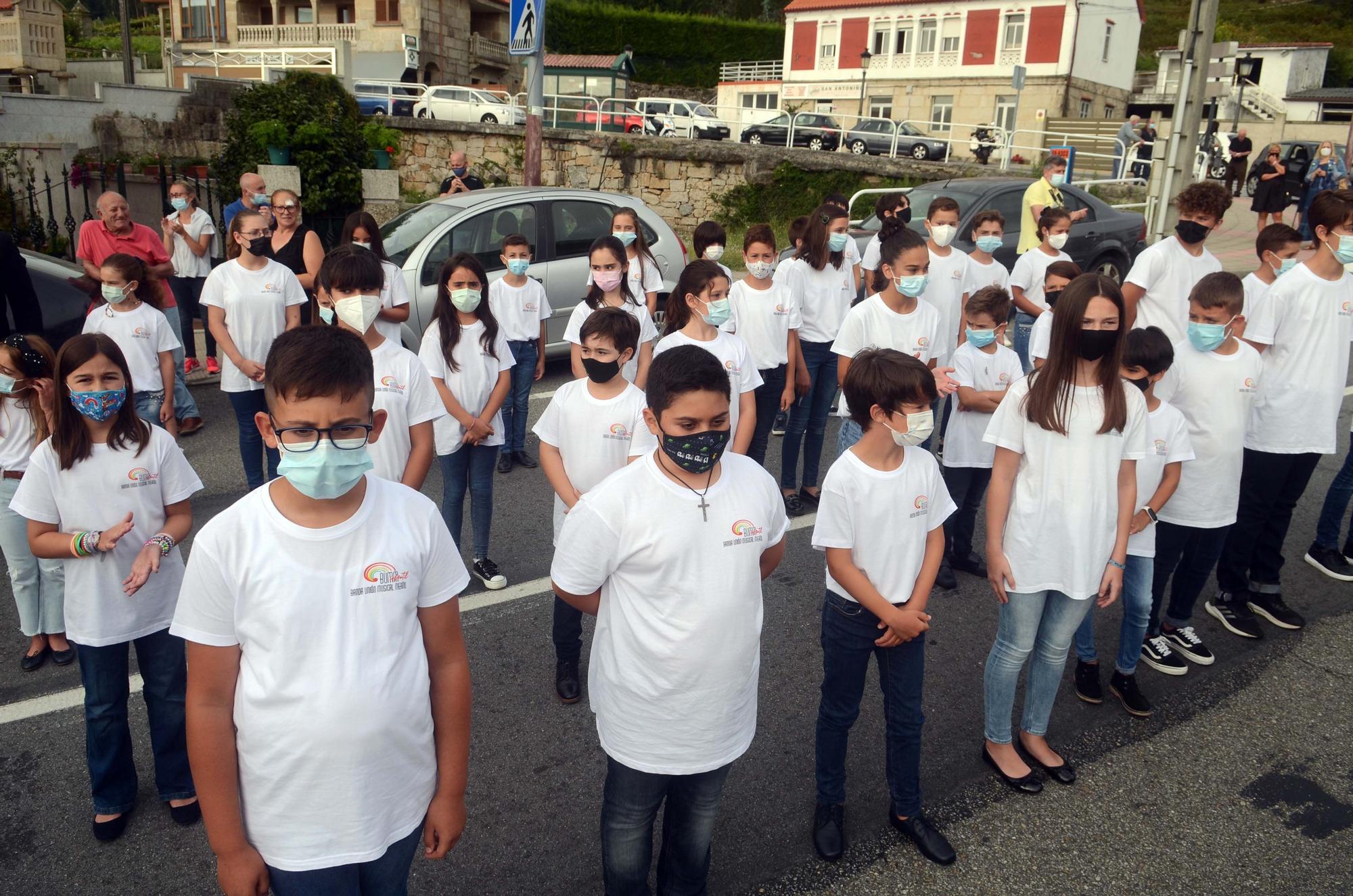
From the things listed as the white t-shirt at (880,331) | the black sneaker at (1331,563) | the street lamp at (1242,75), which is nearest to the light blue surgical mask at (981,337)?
the white t-shirt at (880,331)

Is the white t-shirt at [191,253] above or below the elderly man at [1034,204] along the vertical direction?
below

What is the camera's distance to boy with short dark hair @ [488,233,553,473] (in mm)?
6516

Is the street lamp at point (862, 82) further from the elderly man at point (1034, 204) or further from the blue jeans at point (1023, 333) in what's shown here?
the blue jeans at point (1023, 333)

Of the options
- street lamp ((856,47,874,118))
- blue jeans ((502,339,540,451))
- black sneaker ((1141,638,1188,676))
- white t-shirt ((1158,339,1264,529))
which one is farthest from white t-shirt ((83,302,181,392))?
street lamp ((856,47,874,118))

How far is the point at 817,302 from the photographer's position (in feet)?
20.6

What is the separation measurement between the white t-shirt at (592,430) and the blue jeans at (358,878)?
6.02 feet

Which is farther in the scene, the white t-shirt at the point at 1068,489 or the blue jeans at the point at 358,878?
the white t-shirt at the point at 1068,489

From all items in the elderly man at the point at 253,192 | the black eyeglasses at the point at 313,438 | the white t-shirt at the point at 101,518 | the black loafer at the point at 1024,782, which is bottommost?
the black loafer at the point at 1024,782

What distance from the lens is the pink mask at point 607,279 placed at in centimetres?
551

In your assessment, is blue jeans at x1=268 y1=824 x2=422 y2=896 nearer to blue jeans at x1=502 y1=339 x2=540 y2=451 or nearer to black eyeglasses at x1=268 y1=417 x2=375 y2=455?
black eyeglasses at x1=268 y1=417 x2=375 y2=455

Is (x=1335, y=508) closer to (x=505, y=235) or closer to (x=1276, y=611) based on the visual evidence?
(x=1276, y=611)

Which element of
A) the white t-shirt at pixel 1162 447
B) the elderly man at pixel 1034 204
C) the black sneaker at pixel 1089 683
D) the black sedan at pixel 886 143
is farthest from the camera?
the black sedan at pixel 886 143

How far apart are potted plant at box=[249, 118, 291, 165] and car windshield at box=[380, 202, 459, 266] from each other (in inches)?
223

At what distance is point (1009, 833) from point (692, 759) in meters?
1.45
